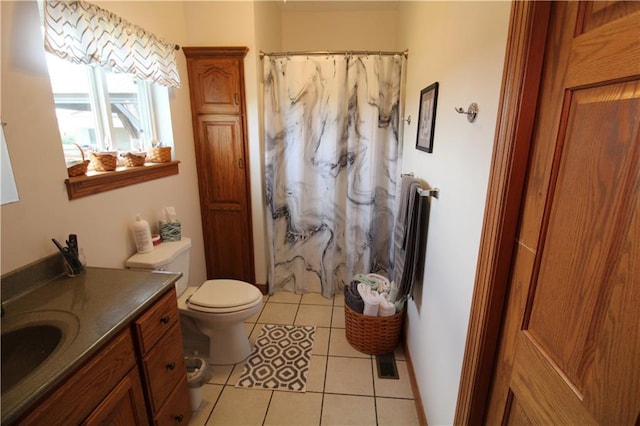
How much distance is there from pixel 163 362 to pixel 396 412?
122 centimetres

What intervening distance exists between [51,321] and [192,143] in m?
1.66

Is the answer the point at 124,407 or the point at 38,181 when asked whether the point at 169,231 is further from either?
the point at 124,407

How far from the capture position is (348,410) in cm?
165

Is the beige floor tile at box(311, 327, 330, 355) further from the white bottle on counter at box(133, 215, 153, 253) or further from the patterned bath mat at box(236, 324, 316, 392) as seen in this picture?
the white bottle on counter at box(133, 215, 153, 253)

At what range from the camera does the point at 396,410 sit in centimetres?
166

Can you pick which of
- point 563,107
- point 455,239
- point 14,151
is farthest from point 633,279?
point 14,151

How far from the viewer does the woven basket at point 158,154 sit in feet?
6.51

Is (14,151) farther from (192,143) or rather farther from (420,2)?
(420,2)

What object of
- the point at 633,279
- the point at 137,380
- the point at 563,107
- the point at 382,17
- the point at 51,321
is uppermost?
the point at 382,17

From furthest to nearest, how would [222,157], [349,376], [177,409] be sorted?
[222,157] < [349,376] < [177,409]

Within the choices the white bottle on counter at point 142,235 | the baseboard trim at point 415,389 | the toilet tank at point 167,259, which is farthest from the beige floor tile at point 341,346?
the white bottle on counter at point 142,235

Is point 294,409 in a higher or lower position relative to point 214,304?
lower

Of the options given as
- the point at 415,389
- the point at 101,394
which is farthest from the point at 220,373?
the point at 415,389

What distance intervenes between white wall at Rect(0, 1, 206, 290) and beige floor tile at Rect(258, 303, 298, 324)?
115 centimetres
